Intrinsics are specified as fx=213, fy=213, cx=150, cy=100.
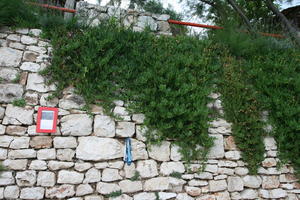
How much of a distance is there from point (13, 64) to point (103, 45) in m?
1.19

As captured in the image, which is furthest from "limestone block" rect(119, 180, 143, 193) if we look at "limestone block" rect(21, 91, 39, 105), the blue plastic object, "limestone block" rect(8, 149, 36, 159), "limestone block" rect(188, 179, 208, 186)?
"limestone block" rect(21, 91, 39, 105)

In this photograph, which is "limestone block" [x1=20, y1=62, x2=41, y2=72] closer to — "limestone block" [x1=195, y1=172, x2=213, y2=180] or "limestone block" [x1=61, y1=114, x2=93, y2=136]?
"limestone block" [x1=61, y1=114, x2=93, y2=136]

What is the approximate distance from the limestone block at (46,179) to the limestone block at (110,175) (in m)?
0.60

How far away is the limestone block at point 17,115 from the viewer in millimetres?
2617

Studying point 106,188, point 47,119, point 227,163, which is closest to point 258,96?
point 227,163

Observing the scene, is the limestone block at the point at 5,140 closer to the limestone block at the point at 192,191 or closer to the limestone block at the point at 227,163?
the limestone block at the point at 192,191

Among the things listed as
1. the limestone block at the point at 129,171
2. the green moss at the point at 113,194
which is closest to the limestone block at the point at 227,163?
the limestone block at the point at 129,171

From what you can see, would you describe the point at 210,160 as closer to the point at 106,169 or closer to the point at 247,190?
the point at 247,190

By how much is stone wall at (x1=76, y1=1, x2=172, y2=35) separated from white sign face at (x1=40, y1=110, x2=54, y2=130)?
4.74ft

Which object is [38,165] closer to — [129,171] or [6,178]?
[6,178]

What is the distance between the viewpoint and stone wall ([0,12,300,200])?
2.58 m

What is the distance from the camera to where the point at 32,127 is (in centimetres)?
266

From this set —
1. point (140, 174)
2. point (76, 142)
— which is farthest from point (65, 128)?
point (140, 174)

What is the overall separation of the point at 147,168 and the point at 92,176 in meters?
0.72
